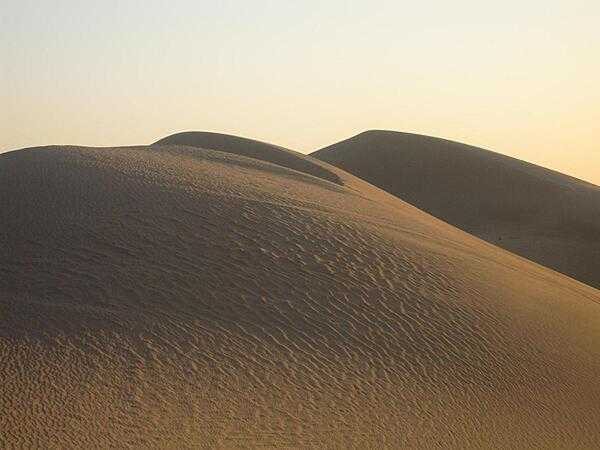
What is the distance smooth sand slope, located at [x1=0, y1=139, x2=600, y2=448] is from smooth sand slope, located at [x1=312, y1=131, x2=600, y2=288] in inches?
723

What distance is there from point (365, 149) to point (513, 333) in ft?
118

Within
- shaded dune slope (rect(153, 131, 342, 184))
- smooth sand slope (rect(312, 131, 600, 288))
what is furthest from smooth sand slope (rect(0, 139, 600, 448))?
smooth sand slope (rect(312, 131, 600, 288))

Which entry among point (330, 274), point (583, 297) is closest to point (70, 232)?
point (330, 274)

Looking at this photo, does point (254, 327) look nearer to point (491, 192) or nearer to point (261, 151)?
point (261, 151)

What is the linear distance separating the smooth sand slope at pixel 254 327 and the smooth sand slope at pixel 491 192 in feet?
60.3

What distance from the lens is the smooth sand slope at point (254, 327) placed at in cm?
838

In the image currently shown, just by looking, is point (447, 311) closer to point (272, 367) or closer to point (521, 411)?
point (521, 411)

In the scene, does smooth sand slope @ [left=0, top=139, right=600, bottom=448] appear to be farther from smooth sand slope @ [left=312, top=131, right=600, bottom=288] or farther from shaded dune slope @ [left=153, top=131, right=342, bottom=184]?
smooth sand slope @ [left=312, top=131, right=600, bottom=288]

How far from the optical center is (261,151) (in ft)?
81.4

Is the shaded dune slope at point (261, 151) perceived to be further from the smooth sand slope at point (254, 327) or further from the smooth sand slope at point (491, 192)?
the smooth sand slope at point (491, 192)

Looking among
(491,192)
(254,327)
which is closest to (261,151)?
(254,327)

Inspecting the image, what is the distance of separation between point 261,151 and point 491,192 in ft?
61.2

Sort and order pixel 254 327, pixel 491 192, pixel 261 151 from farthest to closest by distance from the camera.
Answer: pixel 491 192, pixel 261 151, pixel 254 327

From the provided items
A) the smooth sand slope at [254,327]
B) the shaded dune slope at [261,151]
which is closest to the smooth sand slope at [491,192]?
the shaded dune slope at [261,151]
